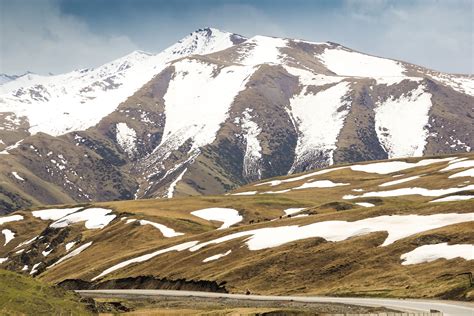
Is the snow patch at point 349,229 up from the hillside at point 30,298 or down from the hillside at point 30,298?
down

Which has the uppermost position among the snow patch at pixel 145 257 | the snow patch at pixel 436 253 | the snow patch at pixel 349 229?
the snow patch at pixel 349 229

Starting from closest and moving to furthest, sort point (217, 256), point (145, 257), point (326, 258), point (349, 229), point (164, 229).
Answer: point (326, 258) < point (349, 229) < point (217, 256) < point (145, 257) < point (164, 229)

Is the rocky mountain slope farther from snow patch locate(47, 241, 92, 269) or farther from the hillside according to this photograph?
the hillside

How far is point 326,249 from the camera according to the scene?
100 m

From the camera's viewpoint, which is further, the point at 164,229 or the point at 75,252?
the point at 75,252

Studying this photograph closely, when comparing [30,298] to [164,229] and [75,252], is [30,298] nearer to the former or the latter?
[164,229]

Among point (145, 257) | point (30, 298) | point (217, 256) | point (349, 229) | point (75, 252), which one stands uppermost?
point (30, 298)

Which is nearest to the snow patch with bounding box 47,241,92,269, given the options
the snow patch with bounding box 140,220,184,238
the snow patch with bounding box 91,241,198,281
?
the snow patch with bounding box 140,220,184,238

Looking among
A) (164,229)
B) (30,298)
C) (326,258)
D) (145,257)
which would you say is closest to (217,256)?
(145,257)

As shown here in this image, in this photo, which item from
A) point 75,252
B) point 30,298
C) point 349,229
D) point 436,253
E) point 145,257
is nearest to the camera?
point 30,298

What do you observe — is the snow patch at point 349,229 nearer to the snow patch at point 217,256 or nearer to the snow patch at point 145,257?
the snow patch at point 217,256

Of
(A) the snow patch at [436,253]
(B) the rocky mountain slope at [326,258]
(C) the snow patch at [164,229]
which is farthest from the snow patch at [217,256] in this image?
(C) the snow patch at [164,229]

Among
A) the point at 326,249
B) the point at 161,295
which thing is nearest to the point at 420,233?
the point at 326,249

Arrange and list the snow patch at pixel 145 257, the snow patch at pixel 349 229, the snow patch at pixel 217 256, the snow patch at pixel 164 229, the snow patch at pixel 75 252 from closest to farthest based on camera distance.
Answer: the snow patch at pixel 349 229, the snow patch at pixel 217 256, the snow patch at pixel 145 257, the snow patch at pixel 164 229, the snow patch at pixel 75 252
